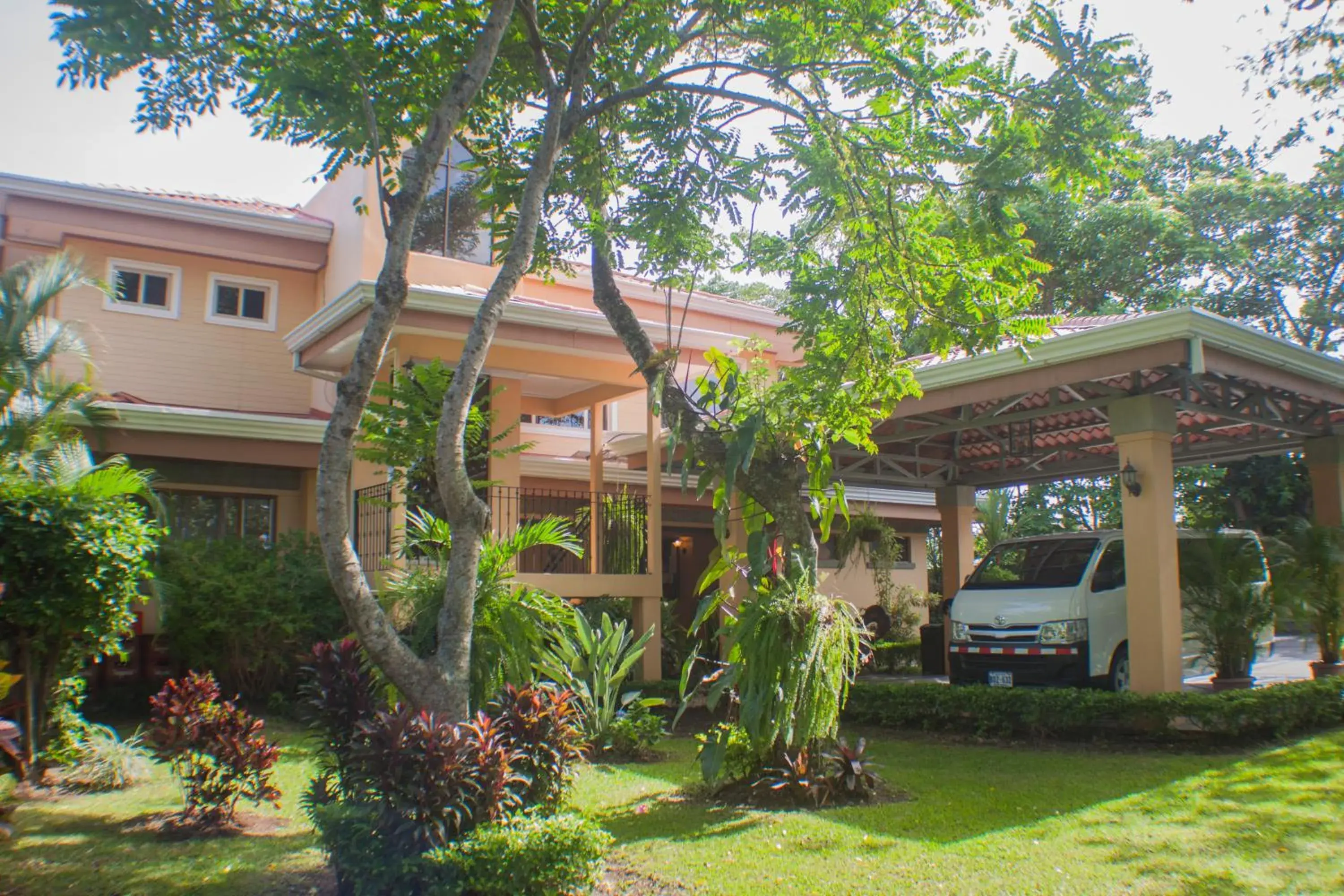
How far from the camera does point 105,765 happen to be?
813 cm

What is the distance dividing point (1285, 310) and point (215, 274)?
81.7ft

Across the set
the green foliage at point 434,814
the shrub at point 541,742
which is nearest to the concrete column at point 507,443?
the shrub at point 541,742

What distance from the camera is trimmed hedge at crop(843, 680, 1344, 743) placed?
9617 mm

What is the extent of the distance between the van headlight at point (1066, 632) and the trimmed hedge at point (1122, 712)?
72 centimetres

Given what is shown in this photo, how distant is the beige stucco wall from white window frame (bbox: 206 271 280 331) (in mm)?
54

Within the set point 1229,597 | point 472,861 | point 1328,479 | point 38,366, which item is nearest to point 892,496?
point 1328,479

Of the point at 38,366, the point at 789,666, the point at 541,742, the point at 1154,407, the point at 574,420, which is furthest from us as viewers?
the point at 574,420

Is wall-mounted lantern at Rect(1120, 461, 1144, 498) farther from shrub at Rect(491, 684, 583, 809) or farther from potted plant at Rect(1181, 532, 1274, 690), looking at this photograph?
shrub at Rect(491, 684, 583, 809)

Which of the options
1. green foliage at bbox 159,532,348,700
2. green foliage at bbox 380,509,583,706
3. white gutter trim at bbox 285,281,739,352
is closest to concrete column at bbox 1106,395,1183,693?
white gutter trim at bbox 285,281,739,352

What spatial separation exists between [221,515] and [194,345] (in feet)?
9.42

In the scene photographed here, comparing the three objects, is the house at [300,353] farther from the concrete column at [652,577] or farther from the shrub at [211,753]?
the shrub at [211,753]

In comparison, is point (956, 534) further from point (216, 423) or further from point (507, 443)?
point (216, 423)

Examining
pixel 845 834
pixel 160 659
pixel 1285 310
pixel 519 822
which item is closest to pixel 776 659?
pixel 845 834

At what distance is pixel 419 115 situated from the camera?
8.70 metres
